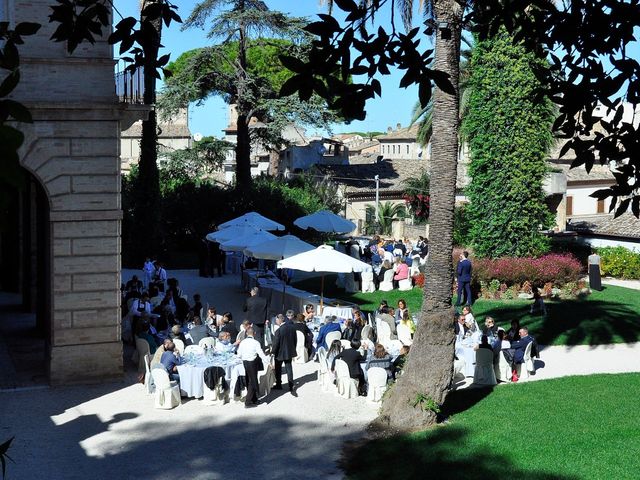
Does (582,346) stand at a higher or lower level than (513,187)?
lower

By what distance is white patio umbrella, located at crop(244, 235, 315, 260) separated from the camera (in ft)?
82.3

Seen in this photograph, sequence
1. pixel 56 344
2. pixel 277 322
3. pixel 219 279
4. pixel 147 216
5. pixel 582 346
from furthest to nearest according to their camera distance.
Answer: pixel 147 216
pixel 219 279
pixel 582 346
pixel 277 322
pixel 56 344

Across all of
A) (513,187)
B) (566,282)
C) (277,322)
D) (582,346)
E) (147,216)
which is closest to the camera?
(277,322)

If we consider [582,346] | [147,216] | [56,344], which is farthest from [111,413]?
[147,216]

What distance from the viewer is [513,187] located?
30.6 metres

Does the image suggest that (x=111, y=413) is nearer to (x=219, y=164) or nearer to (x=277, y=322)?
(x=277, y=322)

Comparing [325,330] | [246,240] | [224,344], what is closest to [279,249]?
[246,240]

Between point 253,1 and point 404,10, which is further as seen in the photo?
point 253,1

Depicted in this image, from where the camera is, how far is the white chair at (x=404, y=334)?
20.9 meters

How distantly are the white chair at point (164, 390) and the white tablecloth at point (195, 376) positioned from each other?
0.23 meters

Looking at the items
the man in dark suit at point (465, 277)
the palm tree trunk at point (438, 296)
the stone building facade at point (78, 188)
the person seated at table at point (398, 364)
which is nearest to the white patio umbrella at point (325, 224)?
the man in dark suit at point (465, 277)

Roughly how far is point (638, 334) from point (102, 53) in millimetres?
14725

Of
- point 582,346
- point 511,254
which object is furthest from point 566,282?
point 582,346

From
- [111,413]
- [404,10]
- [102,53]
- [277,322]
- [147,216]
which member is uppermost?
[404,10]
